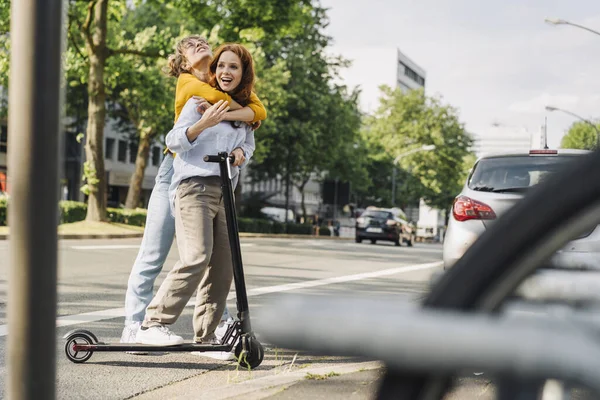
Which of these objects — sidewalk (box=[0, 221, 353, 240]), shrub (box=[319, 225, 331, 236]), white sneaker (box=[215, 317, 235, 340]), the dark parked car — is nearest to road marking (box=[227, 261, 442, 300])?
white sneaker (box=[215, 317, 235, 340])

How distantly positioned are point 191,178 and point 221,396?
4.03ft

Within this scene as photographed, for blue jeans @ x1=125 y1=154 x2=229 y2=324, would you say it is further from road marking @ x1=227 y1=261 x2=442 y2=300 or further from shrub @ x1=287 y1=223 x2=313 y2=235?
shrub @ x1=287 y1=223 x2=313 y2=235

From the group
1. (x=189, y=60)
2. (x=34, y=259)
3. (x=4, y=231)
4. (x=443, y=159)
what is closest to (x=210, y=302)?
(x=189, y=60)

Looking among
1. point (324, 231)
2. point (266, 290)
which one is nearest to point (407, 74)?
point (324, 231)

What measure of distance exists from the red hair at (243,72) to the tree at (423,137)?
211ft

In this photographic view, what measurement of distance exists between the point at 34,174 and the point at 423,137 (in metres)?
68.1

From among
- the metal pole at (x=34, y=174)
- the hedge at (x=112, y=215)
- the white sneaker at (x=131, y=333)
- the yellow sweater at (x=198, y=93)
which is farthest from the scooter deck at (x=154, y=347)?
the hedge at (x=112, y=215)

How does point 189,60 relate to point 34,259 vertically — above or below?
above

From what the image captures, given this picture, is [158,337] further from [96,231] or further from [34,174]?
[96,231]

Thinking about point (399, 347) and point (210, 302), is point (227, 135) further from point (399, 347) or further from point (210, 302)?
→ point (399, 347)

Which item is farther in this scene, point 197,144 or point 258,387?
point 197,144

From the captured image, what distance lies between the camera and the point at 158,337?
4.34 metres

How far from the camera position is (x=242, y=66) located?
4.51m

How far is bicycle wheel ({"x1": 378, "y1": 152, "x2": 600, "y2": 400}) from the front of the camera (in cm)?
66
